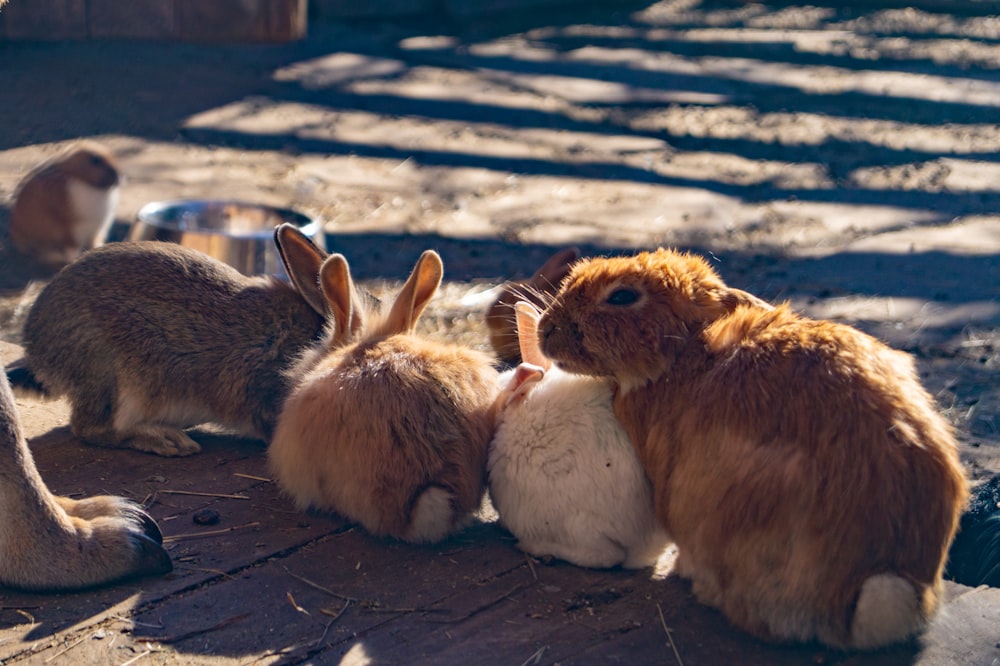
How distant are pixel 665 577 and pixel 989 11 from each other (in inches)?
384

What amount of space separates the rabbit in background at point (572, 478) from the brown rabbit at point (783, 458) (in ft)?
0.32

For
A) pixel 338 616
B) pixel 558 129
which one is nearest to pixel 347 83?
pixel 558 129

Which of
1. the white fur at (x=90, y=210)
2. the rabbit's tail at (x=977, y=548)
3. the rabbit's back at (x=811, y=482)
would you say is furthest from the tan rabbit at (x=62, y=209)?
the rabbit's tail at (x=977, y=548)

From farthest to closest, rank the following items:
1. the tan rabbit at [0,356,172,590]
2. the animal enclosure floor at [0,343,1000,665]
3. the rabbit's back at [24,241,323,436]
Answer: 1. the rabbit's back at [24,241,323,436]
2. the tan rabbit at [0,356,172,590]
3. the animal enclosure floor at [0,343,1000,665]

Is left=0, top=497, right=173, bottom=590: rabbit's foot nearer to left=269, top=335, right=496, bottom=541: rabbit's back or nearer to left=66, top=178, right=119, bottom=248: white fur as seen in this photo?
left=269, top=335, right=496, bottom=541: rabbit's back

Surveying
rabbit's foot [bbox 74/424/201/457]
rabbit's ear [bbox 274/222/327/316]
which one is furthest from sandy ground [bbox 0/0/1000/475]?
rabbit's foot [bbox 74/424/201/457]

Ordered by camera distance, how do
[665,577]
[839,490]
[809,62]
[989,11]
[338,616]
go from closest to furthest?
1. [839,490]
2. [338,616]
3. [665,577]
4. [809,62]
5. [989,11]

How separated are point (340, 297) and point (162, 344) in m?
0.69

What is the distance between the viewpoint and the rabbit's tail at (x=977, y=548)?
3316mm

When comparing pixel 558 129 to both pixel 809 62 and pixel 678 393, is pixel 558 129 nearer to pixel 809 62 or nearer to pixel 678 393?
pixel 809 62

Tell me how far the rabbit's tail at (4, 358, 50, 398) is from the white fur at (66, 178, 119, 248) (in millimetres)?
2162

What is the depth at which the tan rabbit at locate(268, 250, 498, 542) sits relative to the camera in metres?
3.14

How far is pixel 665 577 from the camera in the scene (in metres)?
3.21

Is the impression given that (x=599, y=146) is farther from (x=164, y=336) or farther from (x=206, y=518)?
(x=206, y=518)
